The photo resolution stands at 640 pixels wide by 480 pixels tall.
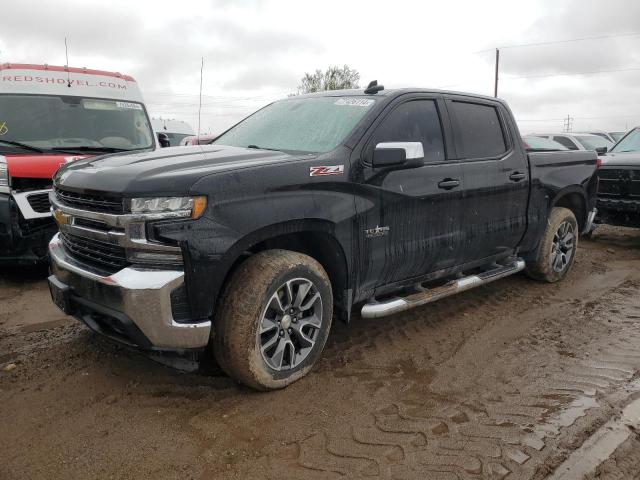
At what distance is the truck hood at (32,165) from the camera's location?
500cm

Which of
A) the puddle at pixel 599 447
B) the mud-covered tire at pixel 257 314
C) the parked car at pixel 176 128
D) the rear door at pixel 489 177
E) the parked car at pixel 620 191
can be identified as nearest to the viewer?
the puddle at pixel 599 447

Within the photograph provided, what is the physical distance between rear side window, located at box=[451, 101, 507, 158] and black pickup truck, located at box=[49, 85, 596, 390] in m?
0.02

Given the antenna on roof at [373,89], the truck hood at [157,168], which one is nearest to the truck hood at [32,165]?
the truck hood at [157,168]

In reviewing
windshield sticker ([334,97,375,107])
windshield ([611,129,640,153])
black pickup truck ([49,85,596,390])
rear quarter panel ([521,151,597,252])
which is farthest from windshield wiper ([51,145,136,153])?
windshield ([611,129,640,153])

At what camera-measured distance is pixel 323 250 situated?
11.0 ft

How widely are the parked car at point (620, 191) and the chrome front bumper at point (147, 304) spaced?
6644mm

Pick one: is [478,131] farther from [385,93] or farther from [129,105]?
[129,105]

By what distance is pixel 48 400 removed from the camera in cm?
304

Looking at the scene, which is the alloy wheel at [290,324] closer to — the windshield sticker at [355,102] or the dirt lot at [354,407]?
the dirt lot at [354,407]

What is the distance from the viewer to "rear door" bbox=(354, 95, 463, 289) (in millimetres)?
3463

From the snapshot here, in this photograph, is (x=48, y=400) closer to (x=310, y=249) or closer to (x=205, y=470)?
(x=205, y=470)

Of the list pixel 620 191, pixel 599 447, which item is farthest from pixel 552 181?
pixel 599 447

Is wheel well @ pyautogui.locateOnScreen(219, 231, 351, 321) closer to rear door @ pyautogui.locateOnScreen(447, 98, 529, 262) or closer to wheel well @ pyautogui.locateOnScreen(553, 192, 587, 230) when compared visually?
rear door @ pyautogui.locateOnScreen(447, 98, 529, 262)

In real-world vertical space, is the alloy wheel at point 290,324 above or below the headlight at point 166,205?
below
